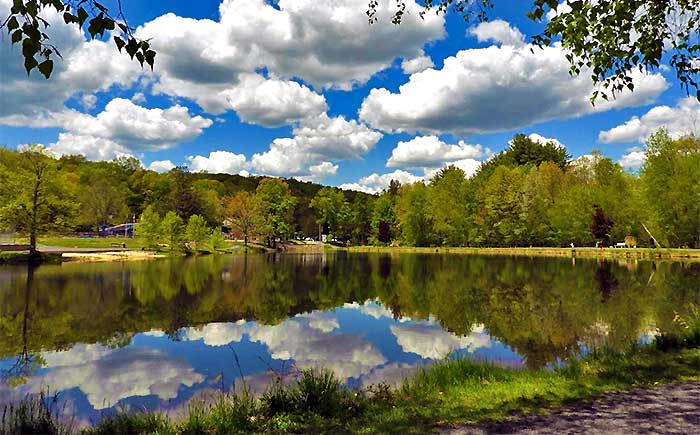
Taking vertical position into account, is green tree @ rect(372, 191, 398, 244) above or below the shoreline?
above

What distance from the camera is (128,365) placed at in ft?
39.8

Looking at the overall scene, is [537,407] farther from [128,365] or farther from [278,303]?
[278,303]

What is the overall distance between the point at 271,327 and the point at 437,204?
68.1 m

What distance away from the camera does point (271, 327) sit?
17219 millimetres

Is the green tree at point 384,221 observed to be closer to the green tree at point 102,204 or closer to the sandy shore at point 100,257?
the green tree at point 102,204

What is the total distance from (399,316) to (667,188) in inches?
1854

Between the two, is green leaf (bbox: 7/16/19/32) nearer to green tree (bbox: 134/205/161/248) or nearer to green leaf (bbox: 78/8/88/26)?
green leaf (bbox: 78/8/88/26)

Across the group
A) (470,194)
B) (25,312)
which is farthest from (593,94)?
(470,194)

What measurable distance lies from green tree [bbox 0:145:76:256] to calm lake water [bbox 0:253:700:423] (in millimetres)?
12405

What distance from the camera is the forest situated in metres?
44.3

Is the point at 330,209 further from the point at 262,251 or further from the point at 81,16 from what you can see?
the point at 81,16

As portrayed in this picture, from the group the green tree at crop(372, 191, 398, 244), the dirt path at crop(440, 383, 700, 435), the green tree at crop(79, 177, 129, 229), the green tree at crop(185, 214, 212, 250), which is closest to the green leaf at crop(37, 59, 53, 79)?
the dirt path at crop(440, 383, 700, 435)

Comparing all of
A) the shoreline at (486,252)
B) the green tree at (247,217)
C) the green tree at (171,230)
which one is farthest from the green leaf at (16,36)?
the green tree at (247,217)

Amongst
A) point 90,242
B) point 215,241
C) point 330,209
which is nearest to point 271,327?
point 90,242
